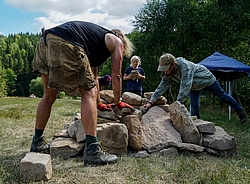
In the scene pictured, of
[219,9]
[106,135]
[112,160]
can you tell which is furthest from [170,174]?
[219,9]

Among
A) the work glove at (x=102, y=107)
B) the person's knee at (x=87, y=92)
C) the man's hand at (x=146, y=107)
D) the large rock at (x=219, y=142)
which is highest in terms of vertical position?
the person's knee at (x=87, y=92)

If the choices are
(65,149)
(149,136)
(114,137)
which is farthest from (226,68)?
(65,149)

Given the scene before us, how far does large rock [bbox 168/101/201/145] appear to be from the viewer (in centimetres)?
334

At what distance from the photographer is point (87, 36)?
9.05ft

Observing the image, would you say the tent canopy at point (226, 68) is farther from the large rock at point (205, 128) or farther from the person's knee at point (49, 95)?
the person's knee at point (49, 95)

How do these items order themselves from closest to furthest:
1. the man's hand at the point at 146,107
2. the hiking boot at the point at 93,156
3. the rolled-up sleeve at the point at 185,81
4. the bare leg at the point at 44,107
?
the hiking boot at the point at 93,156 → the bare leg at the point at 44,107 → the rolled-up sleeve at the point at 185,81 → the man's hand at the point at 146,107

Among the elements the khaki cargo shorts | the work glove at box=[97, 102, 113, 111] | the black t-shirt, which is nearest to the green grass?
the work glove at box=[97, 102, 113, 111]

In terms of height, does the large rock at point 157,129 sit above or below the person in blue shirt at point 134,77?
below

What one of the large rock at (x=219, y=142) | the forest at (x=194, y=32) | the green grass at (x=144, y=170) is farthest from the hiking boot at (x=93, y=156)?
the forest at (x=194, y=32)

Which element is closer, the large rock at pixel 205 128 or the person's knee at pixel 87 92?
the person's knee at pixel 87 92

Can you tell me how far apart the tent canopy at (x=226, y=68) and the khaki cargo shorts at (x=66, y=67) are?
4.99 metres

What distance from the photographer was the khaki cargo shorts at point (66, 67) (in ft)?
8.45

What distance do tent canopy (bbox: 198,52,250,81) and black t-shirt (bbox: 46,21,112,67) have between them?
4.69 m

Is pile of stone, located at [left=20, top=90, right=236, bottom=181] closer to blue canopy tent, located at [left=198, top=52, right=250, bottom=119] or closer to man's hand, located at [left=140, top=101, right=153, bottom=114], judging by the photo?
man's hand, located at [left=140, top=101, right=153, bottom=114]
